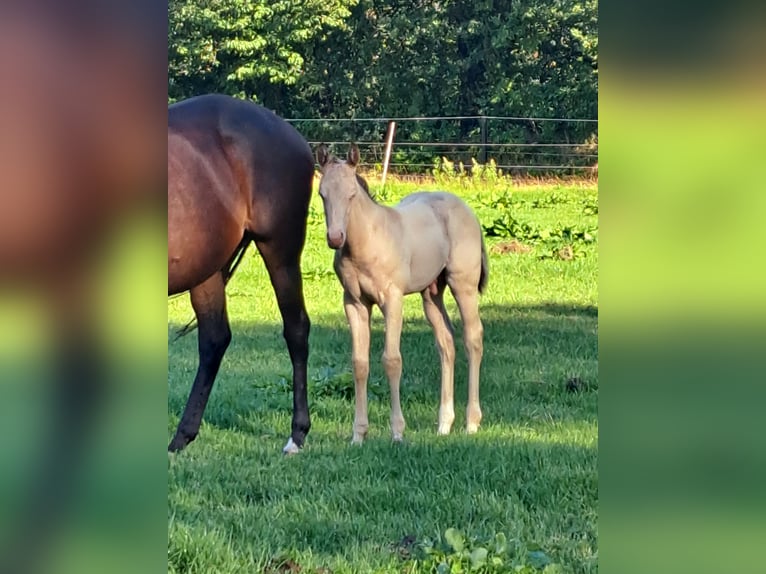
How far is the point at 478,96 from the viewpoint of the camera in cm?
2672

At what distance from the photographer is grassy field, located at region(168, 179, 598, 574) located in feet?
10.5

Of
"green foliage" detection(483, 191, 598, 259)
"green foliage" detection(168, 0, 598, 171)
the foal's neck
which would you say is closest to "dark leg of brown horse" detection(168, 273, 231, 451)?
the foal's neck

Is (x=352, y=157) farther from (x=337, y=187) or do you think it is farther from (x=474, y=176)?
(x=474, y=176)

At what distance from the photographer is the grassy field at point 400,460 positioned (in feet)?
10.5

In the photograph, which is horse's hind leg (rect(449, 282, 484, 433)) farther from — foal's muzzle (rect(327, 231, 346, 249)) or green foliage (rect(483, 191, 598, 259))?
green foliage (rect(483, 191, 598, 259))

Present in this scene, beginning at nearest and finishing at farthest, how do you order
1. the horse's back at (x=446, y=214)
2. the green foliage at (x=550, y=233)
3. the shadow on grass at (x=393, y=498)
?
the shadow on grass at (x=393, y=498), the horse's back at (x=446, y=214), the green foliage at (x=550, y=233)

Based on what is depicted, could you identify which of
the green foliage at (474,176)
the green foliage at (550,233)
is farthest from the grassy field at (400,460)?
the green foliage at (474,176)

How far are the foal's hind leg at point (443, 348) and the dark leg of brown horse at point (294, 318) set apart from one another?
2.27ft

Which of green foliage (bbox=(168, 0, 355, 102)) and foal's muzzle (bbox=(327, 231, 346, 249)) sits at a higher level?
green foliage (bbox=(168, 0, 355, 102))
